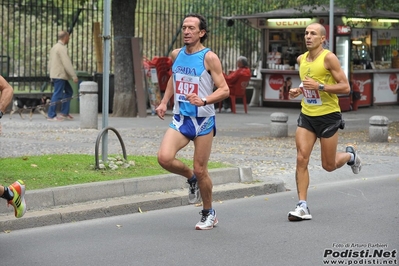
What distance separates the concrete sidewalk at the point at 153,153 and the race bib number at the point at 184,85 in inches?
66.0

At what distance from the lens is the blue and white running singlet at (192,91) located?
825 centimetres

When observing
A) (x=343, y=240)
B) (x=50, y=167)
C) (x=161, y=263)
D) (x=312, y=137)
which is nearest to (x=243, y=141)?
(x=50, y=167)

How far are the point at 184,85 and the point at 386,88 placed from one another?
20009 millimetres

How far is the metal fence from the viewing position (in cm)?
2183

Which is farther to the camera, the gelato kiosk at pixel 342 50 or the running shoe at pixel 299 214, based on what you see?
the gelato kiosk at pixel 342 50

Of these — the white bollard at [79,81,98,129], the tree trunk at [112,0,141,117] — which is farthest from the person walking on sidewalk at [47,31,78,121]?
the white bollard at [79,81,98,129]

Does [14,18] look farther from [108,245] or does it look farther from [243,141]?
[108,245]

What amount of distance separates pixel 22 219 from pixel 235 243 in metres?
2.17

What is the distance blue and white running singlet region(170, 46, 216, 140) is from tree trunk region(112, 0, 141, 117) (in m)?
12.3

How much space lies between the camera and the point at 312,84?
8.79 m

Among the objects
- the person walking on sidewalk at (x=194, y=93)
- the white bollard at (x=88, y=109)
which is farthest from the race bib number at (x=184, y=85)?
the white bollard at (x=88, y=109)

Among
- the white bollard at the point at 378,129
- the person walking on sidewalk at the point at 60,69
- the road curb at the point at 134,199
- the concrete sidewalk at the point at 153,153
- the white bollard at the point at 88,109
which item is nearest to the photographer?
the road curb at the point at 134,199

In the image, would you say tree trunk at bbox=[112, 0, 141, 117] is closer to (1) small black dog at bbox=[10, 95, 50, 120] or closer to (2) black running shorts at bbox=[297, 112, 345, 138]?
(1) small black dog at bbox=[10, 95, 50, 120]

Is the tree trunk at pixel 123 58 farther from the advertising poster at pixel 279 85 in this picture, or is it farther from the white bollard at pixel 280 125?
the advertising poster at pixel 279 85
